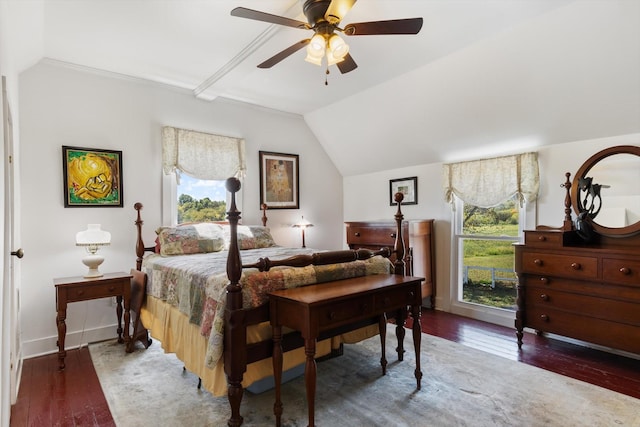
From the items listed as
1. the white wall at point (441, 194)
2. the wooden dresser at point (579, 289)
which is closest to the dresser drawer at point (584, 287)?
the wooden dresser at point (579, 289)

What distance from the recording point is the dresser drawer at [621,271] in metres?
2.59

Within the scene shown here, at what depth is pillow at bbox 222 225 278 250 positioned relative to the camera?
3.75m

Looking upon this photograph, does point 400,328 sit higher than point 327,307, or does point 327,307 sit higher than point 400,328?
point 327,307

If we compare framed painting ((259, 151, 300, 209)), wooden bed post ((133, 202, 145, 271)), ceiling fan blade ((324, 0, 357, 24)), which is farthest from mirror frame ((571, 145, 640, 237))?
wooden bed post ((133, 202, 145, 271))

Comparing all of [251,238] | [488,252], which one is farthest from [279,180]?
[488,252]

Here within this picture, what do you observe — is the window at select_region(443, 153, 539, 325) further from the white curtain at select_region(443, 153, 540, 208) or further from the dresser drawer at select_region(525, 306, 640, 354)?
the dresser drawer at select_region(525, 306, 640, 354)

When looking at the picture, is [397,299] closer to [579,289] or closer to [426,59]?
[579,289]

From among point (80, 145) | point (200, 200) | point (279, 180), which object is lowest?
point (200, 200)

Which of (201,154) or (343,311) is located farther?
(201,154)

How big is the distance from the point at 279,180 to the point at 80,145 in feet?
7.75

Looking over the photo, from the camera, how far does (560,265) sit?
298 centimetres

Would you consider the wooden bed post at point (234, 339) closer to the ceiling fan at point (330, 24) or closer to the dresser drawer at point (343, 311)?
the dresser drawer at point (343, 311)

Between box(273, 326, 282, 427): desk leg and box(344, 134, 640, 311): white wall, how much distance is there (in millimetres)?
3015

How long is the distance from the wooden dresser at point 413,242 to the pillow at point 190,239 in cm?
198
